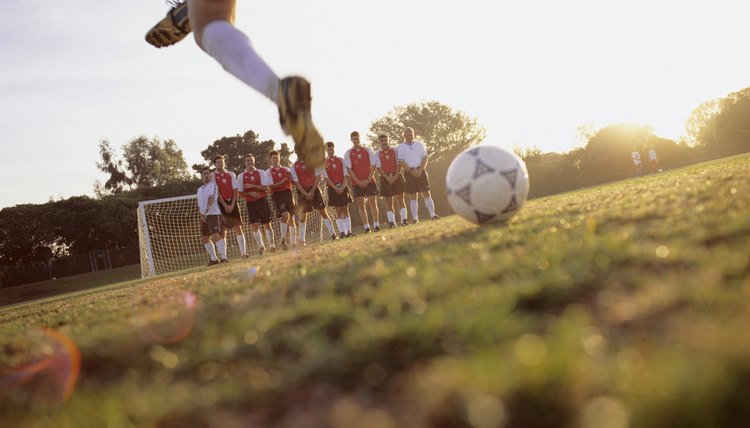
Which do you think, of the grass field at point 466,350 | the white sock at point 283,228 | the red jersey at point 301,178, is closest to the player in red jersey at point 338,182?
the red jersey at point 301,178

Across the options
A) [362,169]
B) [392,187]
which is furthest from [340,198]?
[392,187]

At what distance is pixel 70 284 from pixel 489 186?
1067 inches

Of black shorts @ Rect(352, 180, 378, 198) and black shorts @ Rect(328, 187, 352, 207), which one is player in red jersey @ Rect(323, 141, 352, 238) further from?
black shorts @ Rect(352, 180, 378, 198)

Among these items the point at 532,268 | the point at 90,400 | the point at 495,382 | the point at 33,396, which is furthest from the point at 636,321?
the point at 33,396

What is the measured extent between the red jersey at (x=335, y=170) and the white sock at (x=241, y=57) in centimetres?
889

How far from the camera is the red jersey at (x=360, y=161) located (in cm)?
1234

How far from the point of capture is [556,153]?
1555 inches

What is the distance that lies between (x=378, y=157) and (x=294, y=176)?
2140 mm

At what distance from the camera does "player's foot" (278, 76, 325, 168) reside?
11.1ft

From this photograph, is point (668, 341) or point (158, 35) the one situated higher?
point (158, 35)

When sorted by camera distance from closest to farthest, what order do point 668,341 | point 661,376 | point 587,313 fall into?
point 661,376 < point 668,341 < point 587,313

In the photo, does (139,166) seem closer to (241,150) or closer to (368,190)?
(241,150)

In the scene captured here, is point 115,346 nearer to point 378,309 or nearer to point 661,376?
point 378,309

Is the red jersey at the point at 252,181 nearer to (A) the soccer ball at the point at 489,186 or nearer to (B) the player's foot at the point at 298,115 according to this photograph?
(A) the soccer ball at the point at 489,186
